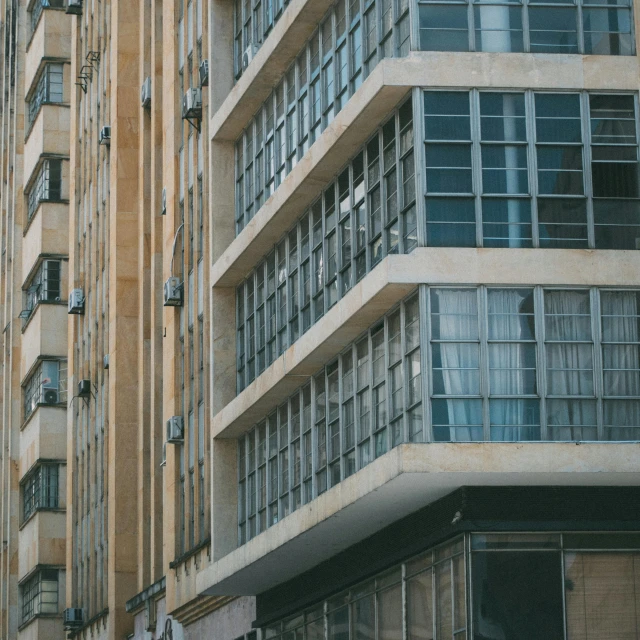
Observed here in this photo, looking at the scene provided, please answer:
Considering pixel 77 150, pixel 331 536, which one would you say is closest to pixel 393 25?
pixel 331 536

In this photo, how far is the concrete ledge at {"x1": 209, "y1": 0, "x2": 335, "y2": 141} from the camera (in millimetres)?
35656

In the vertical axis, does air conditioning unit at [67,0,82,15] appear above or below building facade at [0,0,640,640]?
above

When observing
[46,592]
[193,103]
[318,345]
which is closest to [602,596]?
[318,345]

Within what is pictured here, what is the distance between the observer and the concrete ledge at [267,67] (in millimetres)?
35656

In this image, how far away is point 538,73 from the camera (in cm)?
3038

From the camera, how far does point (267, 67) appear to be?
124 ft

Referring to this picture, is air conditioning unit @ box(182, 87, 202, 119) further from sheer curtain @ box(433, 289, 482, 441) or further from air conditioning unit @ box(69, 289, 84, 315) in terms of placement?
air conditioning unit @ box(69, 289, 84, 315)

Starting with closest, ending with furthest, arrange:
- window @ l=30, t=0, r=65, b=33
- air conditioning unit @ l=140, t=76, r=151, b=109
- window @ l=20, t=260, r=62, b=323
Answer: air conditioning unit @ l=140, t=76, r=151, b=109 < window @ l=20, t=260, r=62, b=323 < window @ l=30, t=0, r=65, b=33

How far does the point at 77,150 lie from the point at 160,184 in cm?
1202

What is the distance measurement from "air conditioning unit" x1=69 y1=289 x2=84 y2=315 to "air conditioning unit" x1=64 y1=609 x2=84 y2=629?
389 inches

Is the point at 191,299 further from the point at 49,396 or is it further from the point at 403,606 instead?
the point at 49,396

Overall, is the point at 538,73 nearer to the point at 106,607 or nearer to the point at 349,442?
the point at 349,442

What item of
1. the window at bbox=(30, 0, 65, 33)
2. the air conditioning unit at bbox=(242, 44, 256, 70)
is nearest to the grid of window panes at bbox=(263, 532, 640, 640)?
the air conditioning unit at bbox=(242, 44, 256, 70)

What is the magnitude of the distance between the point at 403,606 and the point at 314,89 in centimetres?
1061
